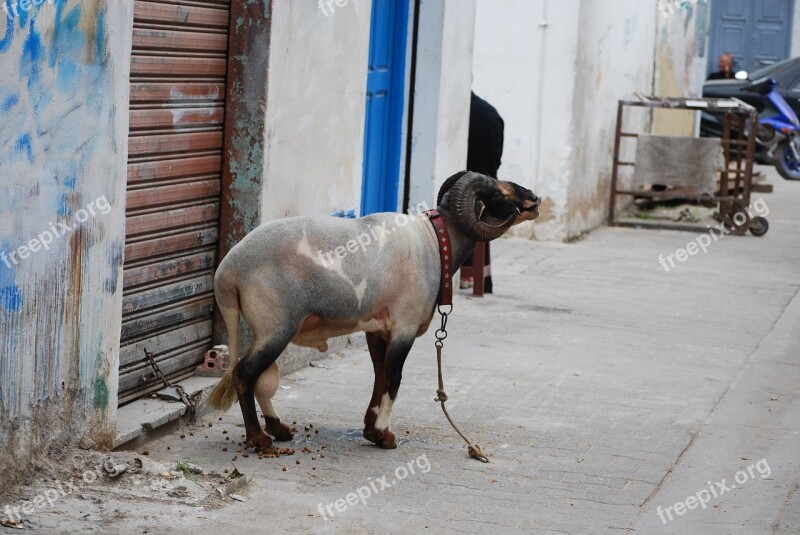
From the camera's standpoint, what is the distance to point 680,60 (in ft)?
61.1

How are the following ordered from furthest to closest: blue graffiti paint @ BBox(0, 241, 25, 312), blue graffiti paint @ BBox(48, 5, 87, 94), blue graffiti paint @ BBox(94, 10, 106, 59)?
blue graffiti paint @ BBox(94, 10, 106, 59)
blue graffiti paint @ BBox(48, 5, 87, 94)
blue graffiti paint @ BBox(0, 241, 25, 312)

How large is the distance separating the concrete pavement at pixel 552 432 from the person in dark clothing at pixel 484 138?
1132 mm

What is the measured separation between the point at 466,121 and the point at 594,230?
4.95 metres

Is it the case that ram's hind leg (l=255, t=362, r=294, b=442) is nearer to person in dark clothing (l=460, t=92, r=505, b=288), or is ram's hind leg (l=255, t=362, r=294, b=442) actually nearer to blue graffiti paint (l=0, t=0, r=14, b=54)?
blue graffiti paint (l=0, t=0, r=14, b=54)

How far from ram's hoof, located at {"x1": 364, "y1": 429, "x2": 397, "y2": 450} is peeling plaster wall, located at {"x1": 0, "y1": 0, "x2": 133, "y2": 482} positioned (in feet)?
4.30

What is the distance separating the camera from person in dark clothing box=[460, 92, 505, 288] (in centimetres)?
1070

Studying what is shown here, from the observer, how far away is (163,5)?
6.29 meters

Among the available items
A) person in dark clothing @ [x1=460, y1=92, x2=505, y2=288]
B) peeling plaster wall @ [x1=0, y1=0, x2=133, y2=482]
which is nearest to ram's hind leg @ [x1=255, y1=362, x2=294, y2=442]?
peeling plaster wall @ [x1=0, y1=0, x2=133, y2=482]

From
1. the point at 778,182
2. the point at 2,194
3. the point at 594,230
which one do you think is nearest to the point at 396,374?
the point at 2,194

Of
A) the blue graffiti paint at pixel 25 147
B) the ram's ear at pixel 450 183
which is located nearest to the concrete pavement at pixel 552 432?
the ram's ear at pixel 450 183

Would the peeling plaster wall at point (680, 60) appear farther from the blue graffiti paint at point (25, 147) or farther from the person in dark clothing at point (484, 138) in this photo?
the blue graffiti paint at point (25, 147)
